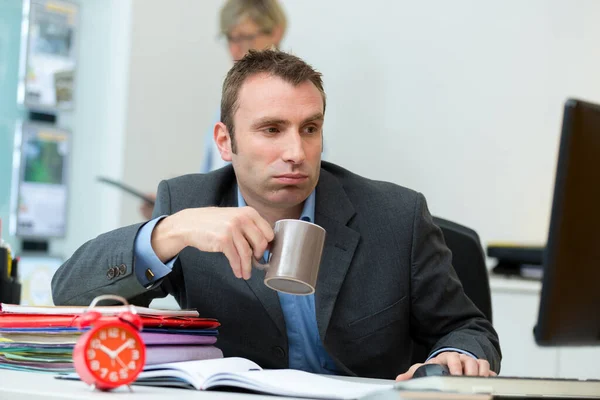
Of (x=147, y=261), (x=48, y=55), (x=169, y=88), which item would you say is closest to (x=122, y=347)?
(x=147, y=261)

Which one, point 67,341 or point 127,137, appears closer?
point 67,341

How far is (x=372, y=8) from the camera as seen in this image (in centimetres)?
356

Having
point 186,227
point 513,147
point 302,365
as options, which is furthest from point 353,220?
point 513,147

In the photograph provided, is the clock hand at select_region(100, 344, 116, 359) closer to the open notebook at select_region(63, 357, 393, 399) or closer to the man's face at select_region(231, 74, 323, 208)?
the open notebook at select_region(63, 357, 393, 399)

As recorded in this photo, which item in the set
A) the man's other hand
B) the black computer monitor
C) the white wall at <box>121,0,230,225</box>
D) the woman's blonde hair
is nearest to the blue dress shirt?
the man's other hand

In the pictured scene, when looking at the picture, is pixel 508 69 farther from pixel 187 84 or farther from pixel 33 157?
pixel 33 157

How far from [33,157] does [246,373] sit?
2524 millimetres

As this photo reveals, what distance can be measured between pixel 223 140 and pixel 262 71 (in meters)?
0.21

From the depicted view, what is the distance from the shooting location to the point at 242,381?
1038 mm

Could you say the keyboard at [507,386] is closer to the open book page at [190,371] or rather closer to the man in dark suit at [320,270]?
the open book page at [190,371]

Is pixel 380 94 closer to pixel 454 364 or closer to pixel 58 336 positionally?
pixel 454 364

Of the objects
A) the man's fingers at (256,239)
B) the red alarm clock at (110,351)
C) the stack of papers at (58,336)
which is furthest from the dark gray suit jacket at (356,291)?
the red alarm clock at (110,351)

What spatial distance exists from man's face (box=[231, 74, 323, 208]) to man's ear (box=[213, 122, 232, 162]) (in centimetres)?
10

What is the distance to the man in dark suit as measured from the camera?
1.56m
